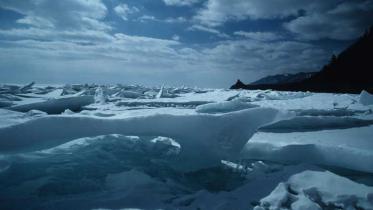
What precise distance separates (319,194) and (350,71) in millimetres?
24143

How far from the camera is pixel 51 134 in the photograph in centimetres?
266

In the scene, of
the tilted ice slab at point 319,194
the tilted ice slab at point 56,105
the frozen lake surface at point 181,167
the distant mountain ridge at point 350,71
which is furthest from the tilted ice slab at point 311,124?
the distant mountain ridge at point 350,71

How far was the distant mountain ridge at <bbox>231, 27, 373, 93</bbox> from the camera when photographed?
67.2ft

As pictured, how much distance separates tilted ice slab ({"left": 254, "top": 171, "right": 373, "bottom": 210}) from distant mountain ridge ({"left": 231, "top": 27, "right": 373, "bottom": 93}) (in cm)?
1959

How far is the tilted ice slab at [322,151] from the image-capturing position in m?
2.72

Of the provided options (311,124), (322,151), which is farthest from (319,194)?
(311,124)

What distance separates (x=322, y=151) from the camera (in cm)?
294

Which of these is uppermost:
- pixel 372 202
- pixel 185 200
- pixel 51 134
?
pixel 51 134

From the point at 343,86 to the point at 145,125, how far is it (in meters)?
22.4

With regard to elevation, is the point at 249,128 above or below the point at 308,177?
above

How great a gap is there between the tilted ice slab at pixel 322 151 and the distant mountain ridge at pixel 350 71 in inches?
716

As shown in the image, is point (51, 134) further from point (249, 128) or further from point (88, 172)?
point (249, 128)

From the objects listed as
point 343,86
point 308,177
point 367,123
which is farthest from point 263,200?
point 343,86

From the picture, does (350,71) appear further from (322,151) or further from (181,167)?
(181,167)
